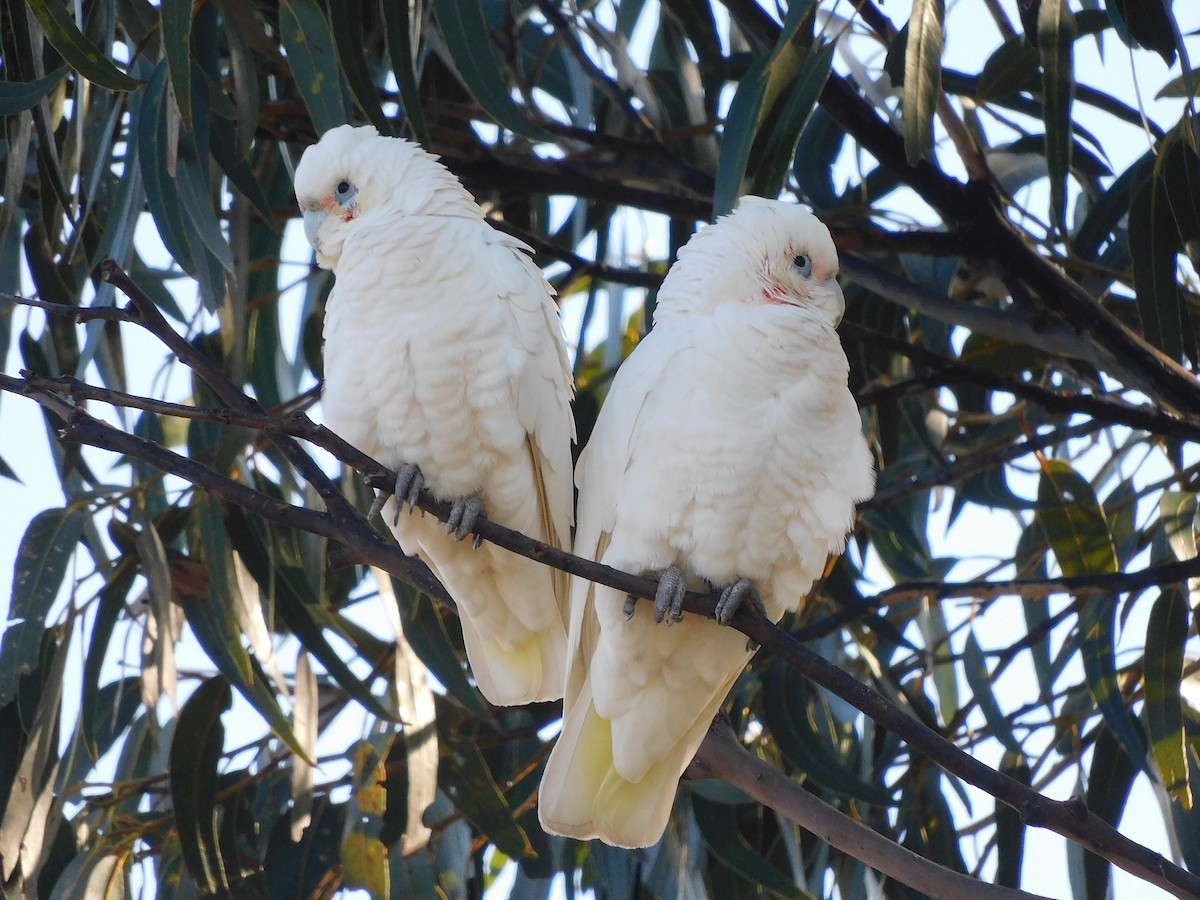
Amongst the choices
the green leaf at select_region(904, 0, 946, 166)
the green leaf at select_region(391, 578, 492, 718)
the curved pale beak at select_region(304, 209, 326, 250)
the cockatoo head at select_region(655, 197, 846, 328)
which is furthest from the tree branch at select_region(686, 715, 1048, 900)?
the curved pale beak at select_region(304, 209, 326, 250)

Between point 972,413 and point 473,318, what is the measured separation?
1454mm

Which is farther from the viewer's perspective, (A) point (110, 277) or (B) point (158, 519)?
(B) point (158, 519)

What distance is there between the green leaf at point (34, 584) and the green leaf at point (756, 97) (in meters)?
1.13

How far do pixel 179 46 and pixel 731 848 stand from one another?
5.04ft

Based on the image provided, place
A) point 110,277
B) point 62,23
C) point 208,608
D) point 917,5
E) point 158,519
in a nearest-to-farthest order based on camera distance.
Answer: point 110,277 → point 62,23 → point 917,5 → point 208,608 → point 158,519

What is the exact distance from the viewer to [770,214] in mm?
2115

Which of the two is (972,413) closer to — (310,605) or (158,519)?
(310,605)

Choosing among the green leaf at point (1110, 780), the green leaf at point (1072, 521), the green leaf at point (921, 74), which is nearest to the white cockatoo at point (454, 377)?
the green leaf at point (921, 74)

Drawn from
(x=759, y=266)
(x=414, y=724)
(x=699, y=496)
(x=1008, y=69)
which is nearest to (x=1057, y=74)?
(x=1008, y=69)

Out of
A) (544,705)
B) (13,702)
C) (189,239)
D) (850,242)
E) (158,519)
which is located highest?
(850,242)

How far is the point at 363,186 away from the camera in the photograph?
2.21 m

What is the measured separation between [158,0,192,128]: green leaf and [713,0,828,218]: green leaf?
752 mm

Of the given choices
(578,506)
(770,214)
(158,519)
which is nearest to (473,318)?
(578,506)

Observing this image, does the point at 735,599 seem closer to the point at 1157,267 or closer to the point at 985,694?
the point at 985,694
